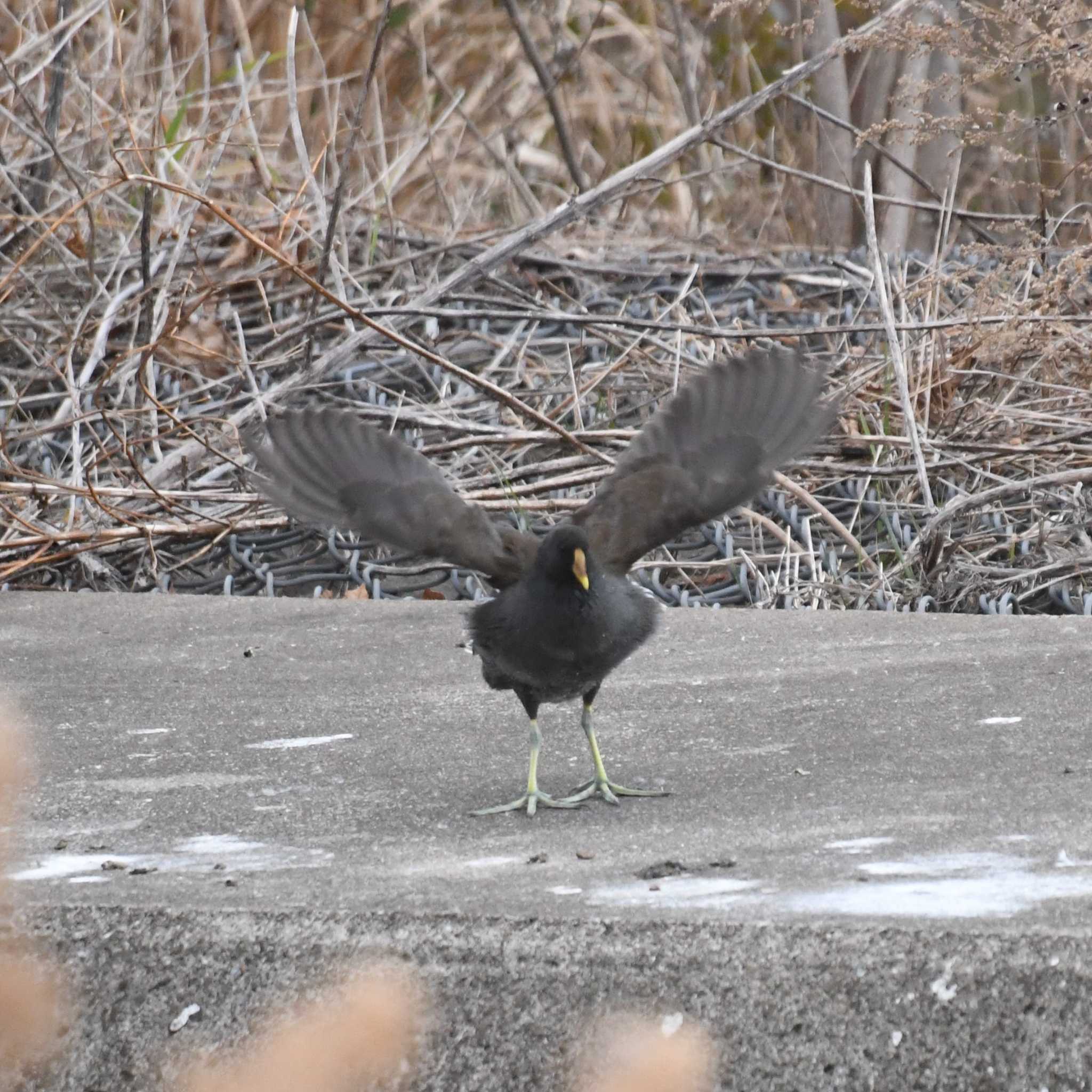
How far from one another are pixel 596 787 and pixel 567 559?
0.47m

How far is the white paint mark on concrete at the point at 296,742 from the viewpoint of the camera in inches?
137

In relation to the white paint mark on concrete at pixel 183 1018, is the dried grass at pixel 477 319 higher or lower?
higher

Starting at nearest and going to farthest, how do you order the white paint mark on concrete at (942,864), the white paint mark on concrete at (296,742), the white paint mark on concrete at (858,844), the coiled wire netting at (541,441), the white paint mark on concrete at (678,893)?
the white paint mark on concrete at (678,893) < the white paint mark on concrete at (942,864) < the white paint mark on concrete at (858,844) < the white paint mark on concrete at (296,742) < the coiled wire netting at (541,441)

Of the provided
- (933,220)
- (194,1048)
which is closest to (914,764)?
(194,1048)

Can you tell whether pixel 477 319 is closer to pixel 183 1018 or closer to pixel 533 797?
pixel 533 797

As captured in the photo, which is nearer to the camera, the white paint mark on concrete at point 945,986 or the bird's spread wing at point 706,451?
the white paint mark on concrete at point 945,986

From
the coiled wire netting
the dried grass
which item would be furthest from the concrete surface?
the dried grass

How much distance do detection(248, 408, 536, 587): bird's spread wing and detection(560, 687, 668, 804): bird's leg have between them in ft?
1.02

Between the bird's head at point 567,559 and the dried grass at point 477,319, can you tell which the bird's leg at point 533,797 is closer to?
the bird's head at point 567,559

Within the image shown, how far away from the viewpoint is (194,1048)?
7.16 ft

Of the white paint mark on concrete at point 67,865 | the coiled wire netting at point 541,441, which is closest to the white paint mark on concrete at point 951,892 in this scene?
the white paint mark on concrete at point 67,865

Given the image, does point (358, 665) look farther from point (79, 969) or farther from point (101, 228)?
point (101, 228)

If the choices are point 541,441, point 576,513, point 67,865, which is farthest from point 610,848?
point 541,441

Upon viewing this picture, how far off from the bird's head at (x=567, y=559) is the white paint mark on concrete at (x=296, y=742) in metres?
0.77
